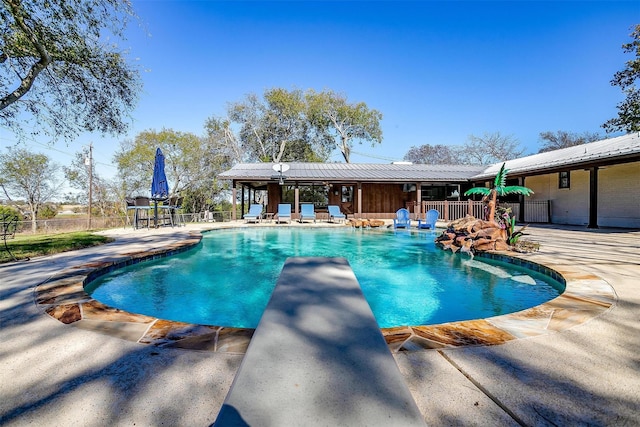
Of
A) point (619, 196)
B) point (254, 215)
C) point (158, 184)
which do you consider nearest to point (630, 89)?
point (619, 196)

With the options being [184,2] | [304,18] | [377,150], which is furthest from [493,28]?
[184,2]

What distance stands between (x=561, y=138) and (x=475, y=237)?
34.8 metres

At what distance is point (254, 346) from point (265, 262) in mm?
5182

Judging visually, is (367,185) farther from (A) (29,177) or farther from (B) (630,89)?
(A) (29,177)

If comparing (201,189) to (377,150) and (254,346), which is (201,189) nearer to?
(377,150)

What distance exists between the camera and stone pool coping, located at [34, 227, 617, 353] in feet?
6.56

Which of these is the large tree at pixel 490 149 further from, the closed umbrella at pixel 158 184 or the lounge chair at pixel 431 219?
the closed umbrella at pixel 158 184

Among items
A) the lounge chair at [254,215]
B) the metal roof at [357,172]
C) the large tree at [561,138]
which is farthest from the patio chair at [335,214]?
the large tree at [561,138]

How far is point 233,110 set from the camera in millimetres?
26938

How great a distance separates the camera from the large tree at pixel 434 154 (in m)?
39.6

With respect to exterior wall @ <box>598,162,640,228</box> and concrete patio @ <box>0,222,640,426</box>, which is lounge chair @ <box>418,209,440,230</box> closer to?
exterior wall @ <box>598,162,640,228</box>

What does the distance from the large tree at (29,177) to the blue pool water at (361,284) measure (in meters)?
20.1

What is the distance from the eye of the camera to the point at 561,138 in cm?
3166

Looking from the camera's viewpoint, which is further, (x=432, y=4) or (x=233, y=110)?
(x=233, y=110)
